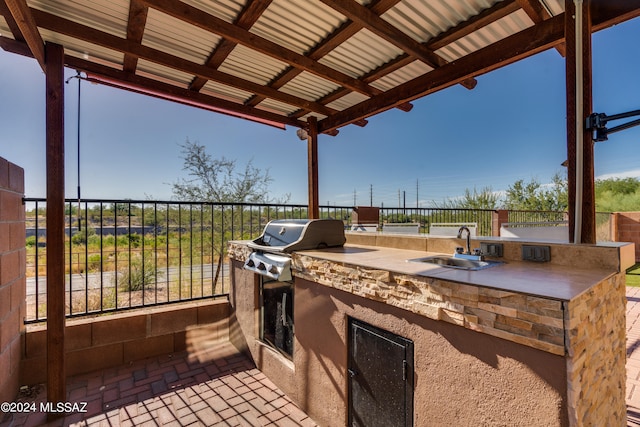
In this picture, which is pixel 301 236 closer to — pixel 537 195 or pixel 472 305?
pixel 472 305

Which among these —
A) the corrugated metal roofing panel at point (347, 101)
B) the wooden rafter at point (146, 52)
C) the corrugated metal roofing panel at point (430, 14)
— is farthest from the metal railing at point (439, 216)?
the corrugated metal roofing panel at point (430, 14)

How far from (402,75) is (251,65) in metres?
1.58

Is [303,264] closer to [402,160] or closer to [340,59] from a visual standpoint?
[340,59]

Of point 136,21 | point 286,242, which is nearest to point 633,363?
point 286,242

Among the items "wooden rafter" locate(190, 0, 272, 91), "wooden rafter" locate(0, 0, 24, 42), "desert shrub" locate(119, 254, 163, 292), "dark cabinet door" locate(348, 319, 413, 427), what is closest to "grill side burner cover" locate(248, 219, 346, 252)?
"dark cabinet door" locate(348, 319, 413, 427)

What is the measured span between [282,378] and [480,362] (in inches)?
76.5

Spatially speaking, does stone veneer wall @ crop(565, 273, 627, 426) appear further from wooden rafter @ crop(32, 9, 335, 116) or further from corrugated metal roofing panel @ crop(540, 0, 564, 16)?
wooden rafter @ crop(32, 9, 335, 116)

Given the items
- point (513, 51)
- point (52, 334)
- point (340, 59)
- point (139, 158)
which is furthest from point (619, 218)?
point (139, 158)

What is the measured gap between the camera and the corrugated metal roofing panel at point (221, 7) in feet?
6.54

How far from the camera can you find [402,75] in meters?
2.99

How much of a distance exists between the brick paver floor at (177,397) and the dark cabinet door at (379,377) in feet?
2.23

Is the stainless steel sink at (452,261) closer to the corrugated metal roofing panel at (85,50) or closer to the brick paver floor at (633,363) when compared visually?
the brick paver floor at (633,363)

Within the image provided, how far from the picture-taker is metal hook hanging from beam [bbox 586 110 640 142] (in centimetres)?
157

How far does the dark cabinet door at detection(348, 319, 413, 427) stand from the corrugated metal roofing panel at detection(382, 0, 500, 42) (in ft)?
7.31
